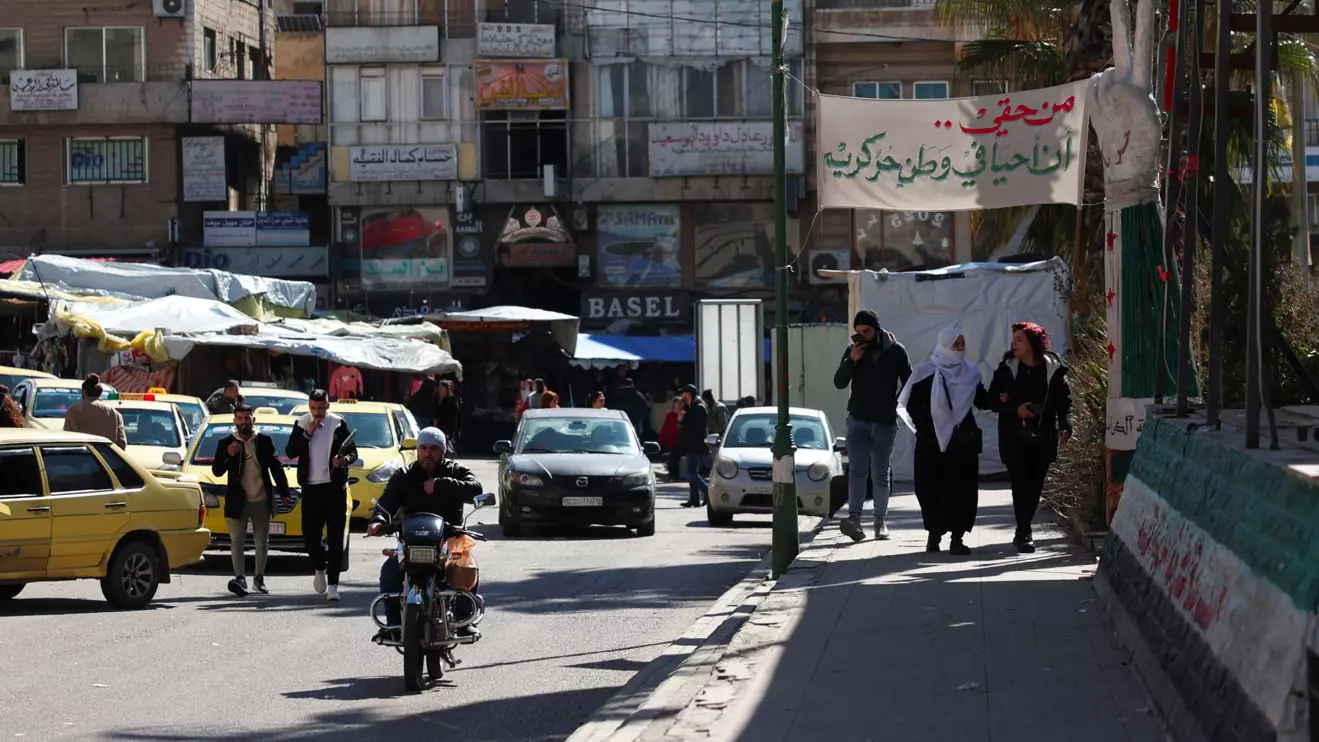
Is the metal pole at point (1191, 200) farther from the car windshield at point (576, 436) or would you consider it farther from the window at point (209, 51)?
the window at point (209, 51)

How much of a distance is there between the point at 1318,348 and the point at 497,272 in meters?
34.4

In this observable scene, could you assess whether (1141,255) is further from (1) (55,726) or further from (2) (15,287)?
(2) (15,287)

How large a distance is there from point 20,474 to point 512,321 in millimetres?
27560

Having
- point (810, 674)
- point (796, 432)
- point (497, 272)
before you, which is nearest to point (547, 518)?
point (796, 432)

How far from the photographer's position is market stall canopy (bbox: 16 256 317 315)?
3234 cm

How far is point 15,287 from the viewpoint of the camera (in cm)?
3025

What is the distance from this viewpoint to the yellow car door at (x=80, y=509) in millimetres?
13477

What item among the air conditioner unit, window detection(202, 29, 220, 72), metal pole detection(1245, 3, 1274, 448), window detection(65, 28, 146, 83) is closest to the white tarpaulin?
metal pole detection(1245, 3, 1274, 448)

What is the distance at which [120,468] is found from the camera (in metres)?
14.3

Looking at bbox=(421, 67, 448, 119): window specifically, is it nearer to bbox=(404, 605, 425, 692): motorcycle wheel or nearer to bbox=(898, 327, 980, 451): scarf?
bbox=(898, 327, 980, 451): scarf

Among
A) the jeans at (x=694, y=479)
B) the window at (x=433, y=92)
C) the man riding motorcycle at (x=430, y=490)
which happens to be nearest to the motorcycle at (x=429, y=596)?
the man riding motorcycle at (x=430, y=490)

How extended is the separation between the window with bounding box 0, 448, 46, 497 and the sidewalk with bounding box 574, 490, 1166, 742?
5492mm

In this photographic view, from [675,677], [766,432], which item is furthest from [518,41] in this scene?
[675,677]

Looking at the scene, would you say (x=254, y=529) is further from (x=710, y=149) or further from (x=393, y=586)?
(x=710, y=149)
